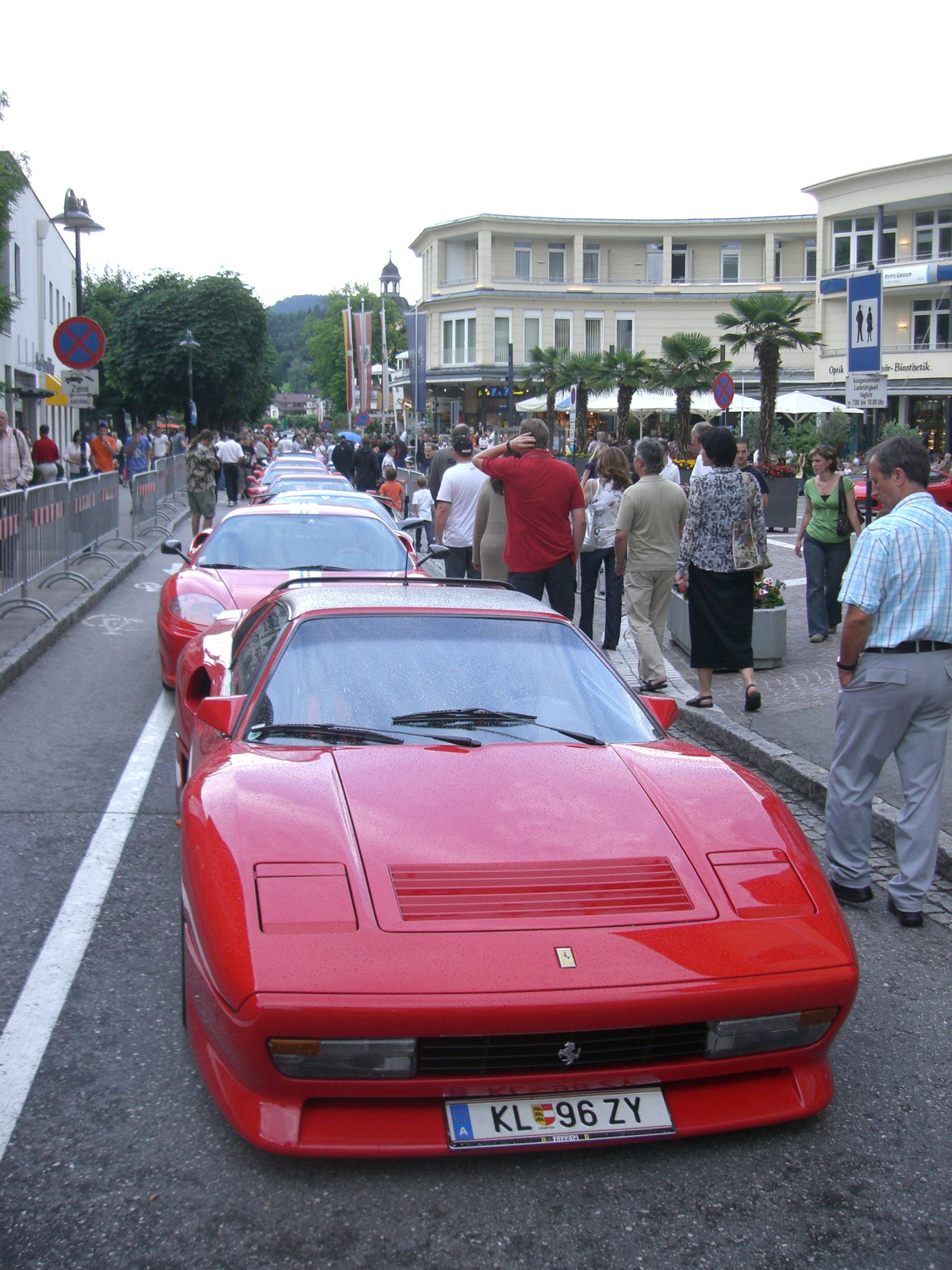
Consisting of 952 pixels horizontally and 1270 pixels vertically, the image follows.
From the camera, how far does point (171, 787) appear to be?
6.52m

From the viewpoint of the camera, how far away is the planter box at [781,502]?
23.0 metres

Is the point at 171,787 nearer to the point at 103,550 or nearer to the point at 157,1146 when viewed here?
the point at 157,1146

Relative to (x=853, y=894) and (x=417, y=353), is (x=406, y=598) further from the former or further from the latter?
(x=417, y=353)

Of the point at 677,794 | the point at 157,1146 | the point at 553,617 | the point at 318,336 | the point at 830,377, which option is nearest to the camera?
the point at 157,1146

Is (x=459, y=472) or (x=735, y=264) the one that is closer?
(x=459, y=472)

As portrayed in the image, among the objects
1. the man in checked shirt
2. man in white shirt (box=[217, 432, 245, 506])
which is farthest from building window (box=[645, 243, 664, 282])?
the man in checked shirt

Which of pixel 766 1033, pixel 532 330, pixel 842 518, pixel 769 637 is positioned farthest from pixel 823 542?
pixel 532 330

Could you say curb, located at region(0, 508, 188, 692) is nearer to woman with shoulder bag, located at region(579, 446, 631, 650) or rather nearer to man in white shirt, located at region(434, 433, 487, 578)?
man in white shirt, located at region(434, 433, 487, 578)

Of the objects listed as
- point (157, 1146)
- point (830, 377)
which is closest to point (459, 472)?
point (157, 1146)

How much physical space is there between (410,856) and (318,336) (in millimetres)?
128770

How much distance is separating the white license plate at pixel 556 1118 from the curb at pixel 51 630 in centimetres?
707

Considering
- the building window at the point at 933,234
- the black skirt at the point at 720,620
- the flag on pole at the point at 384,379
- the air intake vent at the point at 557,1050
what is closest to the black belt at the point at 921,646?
the air intake vent at the point at 557,1050

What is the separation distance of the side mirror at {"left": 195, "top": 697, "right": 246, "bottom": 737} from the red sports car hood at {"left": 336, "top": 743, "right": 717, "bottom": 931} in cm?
54

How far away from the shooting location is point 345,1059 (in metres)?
2.78
